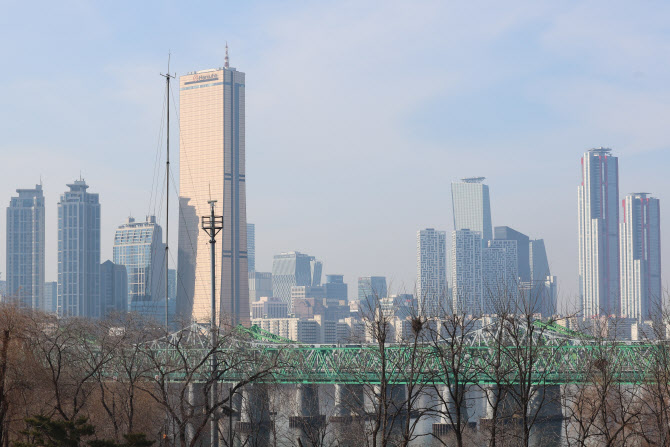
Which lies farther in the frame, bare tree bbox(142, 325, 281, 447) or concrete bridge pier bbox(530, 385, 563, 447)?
concrete bridge pier bbox(530, 385, 563, 447)

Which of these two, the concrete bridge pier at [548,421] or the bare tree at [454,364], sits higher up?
the bare tree at [454,364]

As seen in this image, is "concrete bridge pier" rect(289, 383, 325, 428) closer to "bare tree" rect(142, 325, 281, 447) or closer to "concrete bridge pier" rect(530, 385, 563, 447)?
"bare tree" rect(142, 325, 281, 447)

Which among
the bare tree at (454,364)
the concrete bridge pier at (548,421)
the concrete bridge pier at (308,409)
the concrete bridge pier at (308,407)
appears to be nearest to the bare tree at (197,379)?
the bare tree at (454,364)

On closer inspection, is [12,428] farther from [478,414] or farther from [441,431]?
[478,414]

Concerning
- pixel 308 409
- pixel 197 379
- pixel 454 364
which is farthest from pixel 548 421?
pixel 454 364

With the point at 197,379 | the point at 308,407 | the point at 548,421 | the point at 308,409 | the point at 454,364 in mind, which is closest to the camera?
the point at 454,364

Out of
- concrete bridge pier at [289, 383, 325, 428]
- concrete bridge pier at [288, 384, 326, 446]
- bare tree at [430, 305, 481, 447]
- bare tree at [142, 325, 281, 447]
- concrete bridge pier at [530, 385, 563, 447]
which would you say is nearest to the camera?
bare tree at [430, 305, 481, 447]

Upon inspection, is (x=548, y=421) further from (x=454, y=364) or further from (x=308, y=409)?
(x=454, y=364)

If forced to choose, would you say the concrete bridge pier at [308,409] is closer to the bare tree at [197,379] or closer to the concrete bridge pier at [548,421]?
the bare tree at [197,379]

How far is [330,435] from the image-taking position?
10975 centimetres

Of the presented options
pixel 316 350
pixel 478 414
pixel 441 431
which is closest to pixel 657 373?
pixel 441 431

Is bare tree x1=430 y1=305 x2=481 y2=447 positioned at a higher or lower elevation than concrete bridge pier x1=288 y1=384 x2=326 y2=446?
higher

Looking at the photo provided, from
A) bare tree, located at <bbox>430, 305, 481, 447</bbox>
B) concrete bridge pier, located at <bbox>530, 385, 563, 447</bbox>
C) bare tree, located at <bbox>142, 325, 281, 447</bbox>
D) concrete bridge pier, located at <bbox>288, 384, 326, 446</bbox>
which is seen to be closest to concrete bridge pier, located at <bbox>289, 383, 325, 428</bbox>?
concrete bridge pier, located at <bbox>288, 384, 326, 446</bbox>

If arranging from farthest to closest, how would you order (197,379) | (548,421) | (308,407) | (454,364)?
(548,421)
(308,407)
(197,379)
(454,364)
